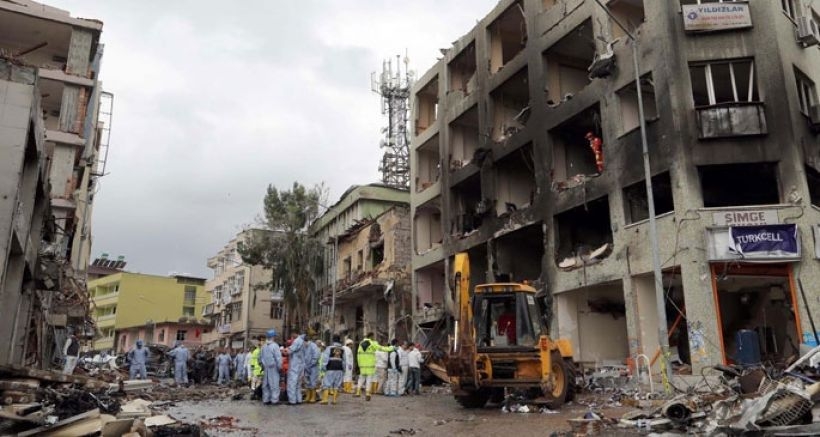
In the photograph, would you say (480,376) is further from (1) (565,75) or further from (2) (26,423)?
(1) (565,75)

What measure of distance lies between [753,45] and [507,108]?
12194 mm

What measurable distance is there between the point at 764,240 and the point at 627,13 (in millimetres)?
10082

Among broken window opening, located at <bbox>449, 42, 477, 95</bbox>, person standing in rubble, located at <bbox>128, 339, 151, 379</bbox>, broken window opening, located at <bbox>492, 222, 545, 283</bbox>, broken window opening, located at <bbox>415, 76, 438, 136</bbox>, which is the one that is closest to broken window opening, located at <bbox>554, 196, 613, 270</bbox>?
broken window opening, located at <bbox>492, 222, 545, 283</bbox>

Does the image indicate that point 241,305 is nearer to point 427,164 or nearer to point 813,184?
point 427,164

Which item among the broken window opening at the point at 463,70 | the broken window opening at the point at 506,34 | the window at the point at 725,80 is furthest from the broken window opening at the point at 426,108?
the window at the point at 725,80

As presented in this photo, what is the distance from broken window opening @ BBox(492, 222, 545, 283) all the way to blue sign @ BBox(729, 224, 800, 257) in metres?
9.52

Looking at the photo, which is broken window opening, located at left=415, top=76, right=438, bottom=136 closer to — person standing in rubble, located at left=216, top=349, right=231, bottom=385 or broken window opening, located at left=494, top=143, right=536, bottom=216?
broken window opening, located at left=494, top=143, right=536, bottom=216

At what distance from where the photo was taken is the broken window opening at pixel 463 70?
32.5m

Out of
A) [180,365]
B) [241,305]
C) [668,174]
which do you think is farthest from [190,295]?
[668,174]

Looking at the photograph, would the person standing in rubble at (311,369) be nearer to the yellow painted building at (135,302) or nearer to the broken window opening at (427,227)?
the broken window opening at (427,227)

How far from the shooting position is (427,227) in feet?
117

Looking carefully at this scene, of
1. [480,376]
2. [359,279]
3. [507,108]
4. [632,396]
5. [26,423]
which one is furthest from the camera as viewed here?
[359,279]

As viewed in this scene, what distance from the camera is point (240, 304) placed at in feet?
199

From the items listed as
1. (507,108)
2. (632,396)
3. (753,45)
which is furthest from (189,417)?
(507,108)
